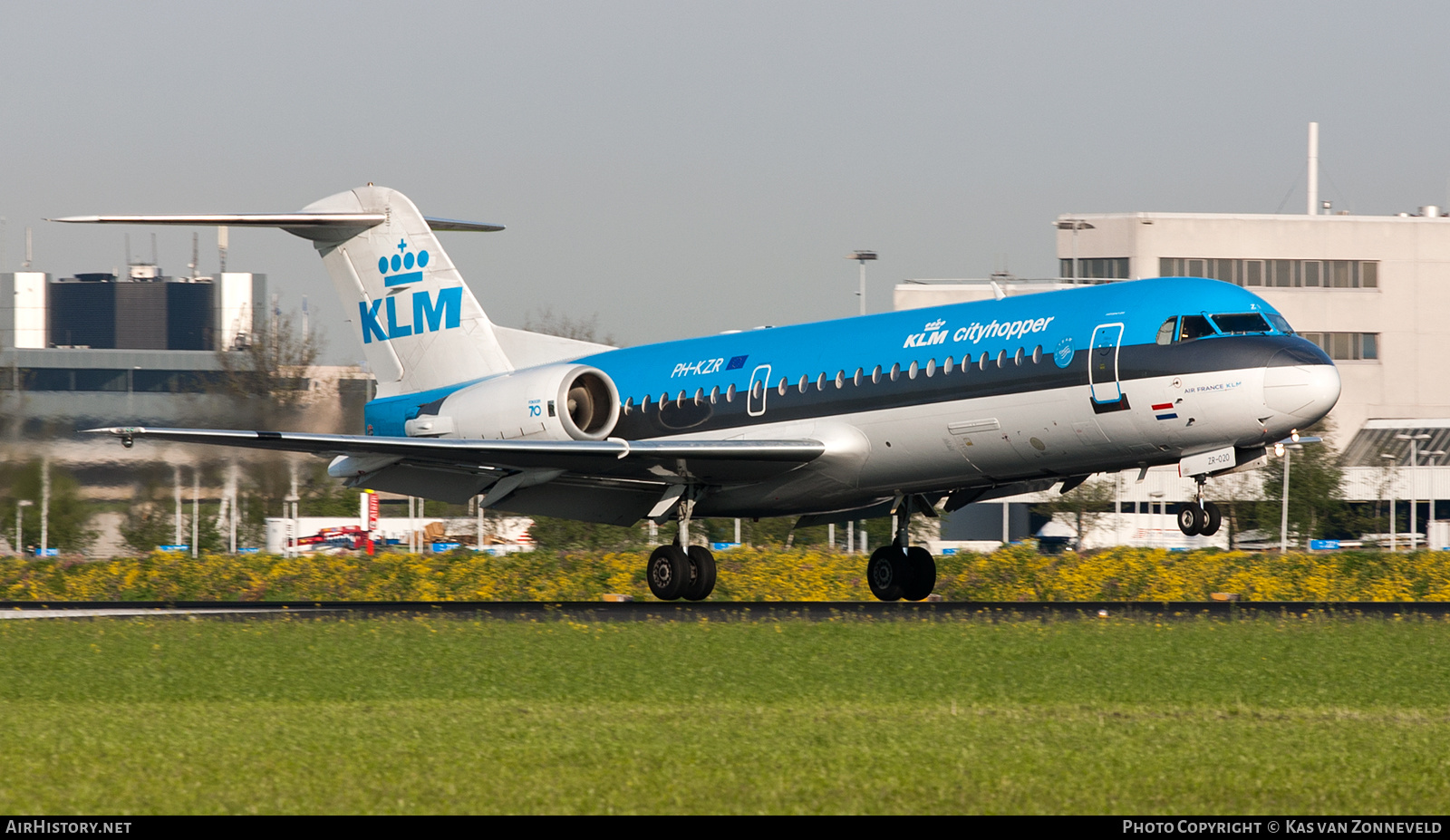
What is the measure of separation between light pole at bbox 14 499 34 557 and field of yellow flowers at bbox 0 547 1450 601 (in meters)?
0.92

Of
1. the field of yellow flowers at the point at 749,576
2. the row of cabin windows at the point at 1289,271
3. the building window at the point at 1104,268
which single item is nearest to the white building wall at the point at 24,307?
the building window at the point at 1104,268

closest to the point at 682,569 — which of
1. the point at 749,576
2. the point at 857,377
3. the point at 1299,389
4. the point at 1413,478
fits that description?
the point at 749,576

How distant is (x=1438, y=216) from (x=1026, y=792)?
297 ft

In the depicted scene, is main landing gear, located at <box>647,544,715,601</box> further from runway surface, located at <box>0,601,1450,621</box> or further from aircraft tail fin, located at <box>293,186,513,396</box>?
aircraft tail fin, located at <box>293,186,513,396</box>

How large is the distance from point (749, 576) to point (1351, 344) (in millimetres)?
61778

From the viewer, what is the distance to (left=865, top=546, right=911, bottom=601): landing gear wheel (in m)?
24.1

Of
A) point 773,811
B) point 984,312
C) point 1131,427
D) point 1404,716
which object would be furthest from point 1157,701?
point 984,312

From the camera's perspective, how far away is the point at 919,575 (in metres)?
24.0

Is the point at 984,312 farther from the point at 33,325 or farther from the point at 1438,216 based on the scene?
the point at 33,325

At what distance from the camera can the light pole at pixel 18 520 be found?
28.0 metres

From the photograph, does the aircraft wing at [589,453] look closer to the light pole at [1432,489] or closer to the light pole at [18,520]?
the light pole at [18,520]

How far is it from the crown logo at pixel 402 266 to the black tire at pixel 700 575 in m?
7.34

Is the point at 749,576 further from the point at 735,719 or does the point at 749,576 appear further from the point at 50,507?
the point at 735,719

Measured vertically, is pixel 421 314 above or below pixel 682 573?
above
